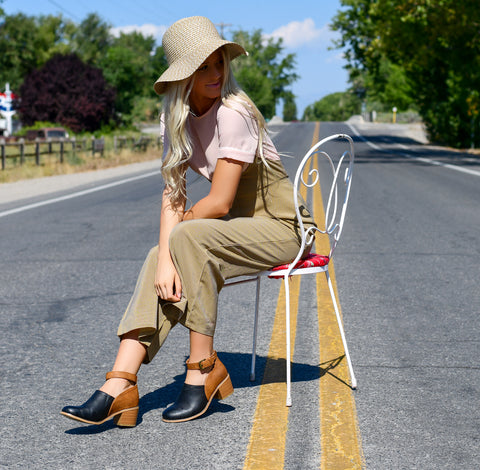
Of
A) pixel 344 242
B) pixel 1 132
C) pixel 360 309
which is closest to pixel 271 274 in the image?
pixel 360 309

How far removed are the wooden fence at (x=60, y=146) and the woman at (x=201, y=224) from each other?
19.4 metres

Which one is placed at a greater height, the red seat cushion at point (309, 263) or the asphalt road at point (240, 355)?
the red seat cushion at point (309, 263)

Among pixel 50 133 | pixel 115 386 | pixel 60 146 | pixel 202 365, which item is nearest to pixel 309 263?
pixel 202 365

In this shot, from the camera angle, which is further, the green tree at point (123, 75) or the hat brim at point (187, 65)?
the green tree at point (123, 75)

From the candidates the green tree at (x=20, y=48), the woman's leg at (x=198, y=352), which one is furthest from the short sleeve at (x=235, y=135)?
the green tree at (x=20, y=48)

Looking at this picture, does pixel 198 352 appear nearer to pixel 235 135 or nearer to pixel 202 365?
pixel 202 365

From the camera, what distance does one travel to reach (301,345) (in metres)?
4.09

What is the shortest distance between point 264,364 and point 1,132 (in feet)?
136

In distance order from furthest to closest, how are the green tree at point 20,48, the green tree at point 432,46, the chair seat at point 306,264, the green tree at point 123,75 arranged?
the green tree at point 20,48
the green tree at point 123,75
the green tree at point 432,46
the chair seat at point 306,264

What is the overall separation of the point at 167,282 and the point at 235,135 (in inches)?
26.4

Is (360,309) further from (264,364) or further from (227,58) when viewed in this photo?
(227,58)

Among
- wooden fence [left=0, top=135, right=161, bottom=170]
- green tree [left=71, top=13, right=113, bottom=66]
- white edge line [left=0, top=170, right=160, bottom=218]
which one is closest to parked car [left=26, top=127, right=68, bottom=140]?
wooden fence [left=0, top=135, right=161, bottom=170]

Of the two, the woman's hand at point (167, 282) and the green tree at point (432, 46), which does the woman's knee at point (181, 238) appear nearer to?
the woman's hand at point (167, 282)

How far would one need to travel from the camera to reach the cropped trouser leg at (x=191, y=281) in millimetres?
2959
